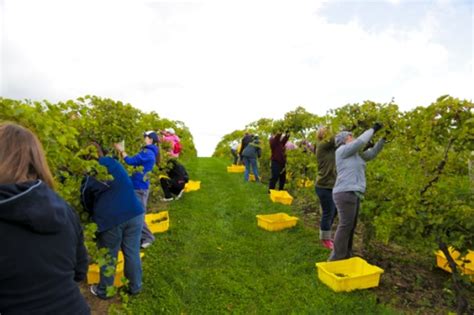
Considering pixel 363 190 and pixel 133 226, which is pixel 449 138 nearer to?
pixel 363 190

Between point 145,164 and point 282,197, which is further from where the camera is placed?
point 282,197

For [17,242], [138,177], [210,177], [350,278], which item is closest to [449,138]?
[350,278]

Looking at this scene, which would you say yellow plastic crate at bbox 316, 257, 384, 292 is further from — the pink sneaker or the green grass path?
the pink sneaker

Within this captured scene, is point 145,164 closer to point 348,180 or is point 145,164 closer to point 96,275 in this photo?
point 96,275

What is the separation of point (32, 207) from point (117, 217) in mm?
1987

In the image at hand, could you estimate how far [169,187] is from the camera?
8.58m

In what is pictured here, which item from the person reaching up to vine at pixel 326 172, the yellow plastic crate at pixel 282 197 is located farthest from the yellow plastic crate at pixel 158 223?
the yellow plastic crate at pixel 282 197

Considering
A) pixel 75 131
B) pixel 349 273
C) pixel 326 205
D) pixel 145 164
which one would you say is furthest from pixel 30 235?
pixel 326 205

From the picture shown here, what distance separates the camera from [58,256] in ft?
5.26

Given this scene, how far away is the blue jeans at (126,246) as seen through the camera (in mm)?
3469

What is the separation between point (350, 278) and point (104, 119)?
3.12 meters

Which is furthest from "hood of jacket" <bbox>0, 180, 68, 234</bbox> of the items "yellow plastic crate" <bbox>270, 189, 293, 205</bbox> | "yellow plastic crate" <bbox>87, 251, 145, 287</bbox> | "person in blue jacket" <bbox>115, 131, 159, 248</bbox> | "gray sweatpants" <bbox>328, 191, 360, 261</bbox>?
"yellow plastic crate" <bbox>270, 189, 293, 205</bbox>

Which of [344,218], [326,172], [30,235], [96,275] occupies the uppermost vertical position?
[326,172]

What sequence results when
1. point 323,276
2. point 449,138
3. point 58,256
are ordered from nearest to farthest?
point 58,256 < point 449,138 < point 323,276
